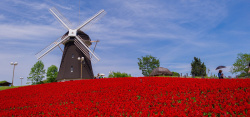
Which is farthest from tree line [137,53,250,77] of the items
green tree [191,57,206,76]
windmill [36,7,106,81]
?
windmill [36,7,106,81]

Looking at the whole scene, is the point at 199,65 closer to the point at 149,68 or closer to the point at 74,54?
the point at 149,68

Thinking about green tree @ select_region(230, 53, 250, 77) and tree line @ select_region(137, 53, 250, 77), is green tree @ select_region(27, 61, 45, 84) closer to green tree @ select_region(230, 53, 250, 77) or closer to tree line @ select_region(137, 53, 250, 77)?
tree line @ select_region(137, 53, 250, 77)

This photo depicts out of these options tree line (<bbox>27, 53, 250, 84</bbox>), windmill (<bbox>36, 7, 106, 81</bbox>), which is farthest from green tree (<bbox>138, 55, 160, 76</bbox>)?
windmill (<bbox>36, 7, 106, 81</bbox>)

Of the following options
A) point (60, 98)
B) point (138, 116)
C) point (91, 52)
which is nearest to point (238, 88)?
point (138, 116)

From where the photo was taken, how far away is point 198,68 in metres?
68.6

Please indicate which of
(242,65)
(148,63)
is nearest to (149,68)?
(148,63)

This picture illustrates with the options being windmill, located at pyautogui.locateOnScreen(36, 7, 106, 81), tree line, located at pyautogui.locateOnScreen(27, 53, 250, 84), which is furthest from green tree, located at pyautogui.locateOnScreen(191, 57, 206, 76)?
windmill, located at pyautogui.locateOnScreen(36, 7, 106, 81)

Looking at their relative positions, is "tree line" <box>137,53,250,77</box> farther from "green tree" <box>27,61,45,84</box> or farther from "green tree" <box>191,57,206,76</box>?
"green tree" <box>27,61,45,84</box>

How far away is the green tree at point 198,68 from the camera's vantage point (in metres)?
67.8

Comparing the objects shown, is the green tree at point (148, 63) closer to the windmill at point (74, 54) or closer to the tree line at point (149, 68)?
the tree line at point (149, 68)

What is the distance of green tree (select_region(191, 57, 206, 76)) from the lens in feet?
222

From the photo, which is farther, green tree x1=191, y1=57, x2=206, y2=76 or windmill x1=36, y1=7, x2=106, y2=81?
green tree x1=191, y1=57, x2=206, y2=76

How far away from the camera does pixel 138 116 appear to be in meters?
6.77

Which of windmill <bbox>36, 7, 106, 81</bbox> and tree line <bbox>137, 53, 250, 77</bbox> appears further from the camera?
tree line <bbox>137, 53, 250, 77</bbox>
